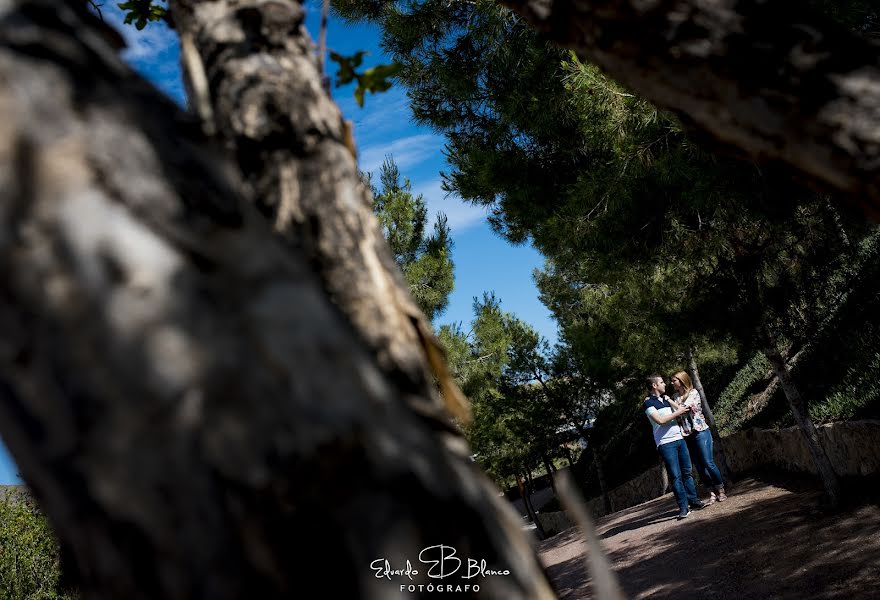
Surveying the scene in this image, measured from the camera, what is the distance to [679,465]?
870 cm

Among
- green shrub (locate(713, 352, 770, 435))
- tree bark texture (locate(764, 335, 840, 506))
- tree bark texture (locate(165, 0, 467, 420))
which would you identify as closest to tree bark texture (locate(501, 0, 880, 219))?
tree bark texture (locate(165, 0, 467, 420))

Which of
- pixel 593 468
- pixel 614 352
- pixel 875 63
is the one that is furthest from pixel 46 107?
pixel 593 468

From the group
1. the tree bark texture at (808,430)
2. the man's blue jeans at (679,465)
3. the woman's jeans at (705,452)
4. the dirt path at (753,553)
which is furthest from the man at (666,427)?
the tree bark texture at (808,430)

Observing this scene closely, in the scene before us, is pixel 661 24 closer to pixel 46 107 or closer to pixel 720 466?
pixel 46 107

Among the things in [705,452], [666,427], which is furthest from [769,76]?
[705,452]

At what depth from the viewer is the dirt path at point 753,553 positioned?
5031 millimetres

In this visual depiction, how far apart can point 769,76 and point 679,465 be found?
817 cm

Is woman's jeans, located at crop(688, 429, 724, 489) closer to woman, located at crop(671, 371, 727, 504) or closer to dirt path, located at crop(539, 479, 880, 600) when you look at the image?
woman, located at crop(671, 371, 727, 504)

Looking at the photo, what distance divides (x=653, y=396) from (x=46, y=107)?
26.0 feet

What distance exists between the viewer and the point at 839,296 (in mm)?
7836

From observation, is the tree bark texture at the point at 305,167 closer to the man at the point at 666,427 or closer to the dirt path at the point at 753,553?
the dirt path at the point at 753,553

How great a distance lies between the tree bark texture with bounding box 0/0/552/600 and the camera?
1.71 feet

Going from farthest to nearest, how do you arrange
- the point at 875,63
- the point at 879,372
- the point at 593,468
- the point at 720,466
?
the point at 593,468 → the point at 720,466 → the point at 879,372 → the point at 875,63
